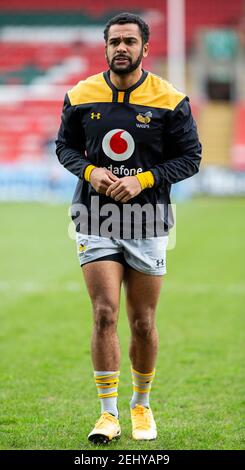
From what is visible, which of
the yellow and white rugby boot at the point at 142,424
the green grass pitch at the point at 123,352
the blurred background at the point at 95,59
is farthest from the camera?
the blurred background at the point at 95,59

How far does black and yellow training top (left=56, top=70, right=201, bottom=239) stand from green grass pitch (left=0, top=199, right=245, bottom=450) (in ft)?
4.69

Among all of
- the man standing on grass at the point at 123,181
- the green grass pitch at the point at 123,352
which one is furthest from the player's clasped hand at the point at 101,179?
the green grass pitch at the point at 123,352

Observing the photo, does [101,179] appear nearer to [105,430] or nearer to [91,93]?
[91,93]

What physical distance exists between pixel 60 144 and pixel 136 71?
26.1 inches

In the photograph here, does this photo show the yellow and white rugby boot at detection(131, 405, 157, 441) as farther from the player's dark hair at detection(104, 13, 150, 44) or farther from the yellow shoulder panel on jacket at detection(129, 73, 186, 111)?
the player's dark hair at detection(104, 13, 150, 44)

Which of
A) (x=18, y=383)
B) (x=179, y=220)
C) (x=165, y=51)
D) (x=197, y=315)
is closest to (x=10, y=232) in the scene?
(x=179, y=220)

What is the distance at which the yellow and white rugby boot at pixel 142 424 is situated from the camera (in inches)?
Answer: 217

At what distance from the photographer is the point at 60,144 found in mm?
5746

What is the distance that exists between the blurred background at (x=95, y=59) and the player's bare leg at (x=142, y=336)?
26967 millimetres

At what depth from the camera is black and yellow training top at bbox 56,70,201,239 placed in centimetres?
Result: 543

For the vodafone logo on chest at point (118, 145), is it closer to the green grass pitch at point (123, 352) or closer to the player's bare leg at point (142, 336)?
the player's bare leg at point (142, 336)

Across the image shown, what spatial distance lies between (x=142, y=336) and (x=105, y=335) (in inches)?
12.8
